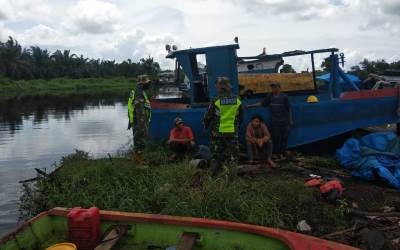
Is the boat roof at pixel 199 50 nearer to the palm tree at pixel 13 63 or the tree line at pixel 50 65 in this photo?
the tree line at pixel 50 65

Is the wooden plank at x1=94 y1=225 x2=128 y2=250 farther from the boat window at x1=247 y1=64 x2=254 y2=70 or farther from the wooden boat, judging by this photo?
the boat window at x1=247 y1=64 x2=254 y2=70

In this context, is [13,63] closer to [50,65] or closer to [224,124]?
[50,65]

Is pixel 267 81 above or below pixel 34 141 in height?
above

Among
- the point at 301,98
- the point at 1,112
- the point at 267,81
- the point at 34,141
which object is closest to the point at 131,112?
the point at 267,81

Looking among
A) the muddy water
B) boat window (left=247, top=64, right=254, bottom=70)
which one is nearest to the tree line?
the muddy water

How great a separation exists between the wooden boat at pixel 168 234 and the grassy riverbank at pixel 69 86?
1877 inches

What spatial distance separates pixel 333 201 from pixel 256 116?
3068mm

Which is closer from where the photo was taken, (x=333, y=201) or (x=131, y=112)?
(x=333, y=201)

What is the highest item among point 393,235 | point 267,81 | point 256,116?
point 267,81

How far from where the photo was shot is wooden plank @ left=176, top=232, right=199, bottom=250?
4.33m

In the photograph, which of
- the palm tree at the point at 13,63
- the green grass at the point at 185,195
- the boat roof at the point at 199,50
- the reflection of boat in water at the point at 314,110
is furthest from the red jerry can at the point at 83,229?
the palm tree at the point at 13,63

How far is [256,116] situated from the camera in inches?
358

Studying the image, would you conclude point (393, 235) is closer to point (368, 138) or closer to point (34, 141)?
point (368, 138)

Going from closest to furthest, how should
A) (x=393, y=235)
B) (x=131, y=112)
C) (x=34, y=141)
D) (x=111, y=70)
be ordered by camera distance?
1. (x=393, y=235)
2. (x=131, y=112)
3. (x=34, y=141)
4. (x=111, y=70)
